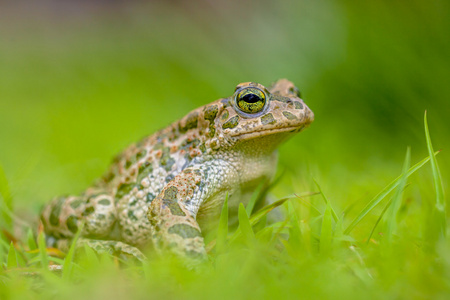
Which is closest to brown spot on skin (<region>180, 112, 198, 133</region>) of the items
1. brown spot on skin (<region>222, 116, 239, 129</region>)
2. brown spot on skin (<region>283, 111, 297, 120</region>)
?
brown spot on skin (<region>222, 116, 239, 129</region>)

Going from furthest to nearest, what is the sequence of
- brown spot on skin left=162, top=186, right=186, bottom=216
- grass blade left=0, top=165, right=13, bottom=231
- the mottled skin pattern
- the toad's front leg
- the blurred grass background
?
the blurred grass background → grass blade left=0, top=165, right=13, bottom=231 → the mottled skin pattern → brown spot on skin left=162, top=186, right=186, bottom=216 → the toad's front leg

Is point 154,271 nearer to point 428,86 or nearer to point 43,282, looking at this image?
point 43,282

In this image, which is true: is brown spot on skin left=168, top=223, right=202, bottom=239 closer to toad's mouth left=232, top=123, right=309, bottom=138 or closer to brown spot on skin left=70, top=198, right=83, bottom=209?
toad's mouth left=232, top=123, right=309, bottom=138

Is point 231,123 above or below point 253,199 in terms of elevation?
above

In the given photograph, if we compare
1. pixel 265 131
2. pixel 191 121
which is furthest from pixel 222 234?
pixel 191 121

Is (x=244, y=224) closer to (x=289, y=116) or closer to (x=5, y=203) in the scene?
(x=289, y=116)

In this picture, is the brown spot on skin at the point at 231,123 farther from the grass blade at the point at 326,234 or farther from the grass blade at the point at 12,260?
the grass blade at the point at 12,260

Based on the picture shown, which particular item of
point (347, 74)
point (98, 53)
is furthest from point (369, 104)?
point (98, 53)
